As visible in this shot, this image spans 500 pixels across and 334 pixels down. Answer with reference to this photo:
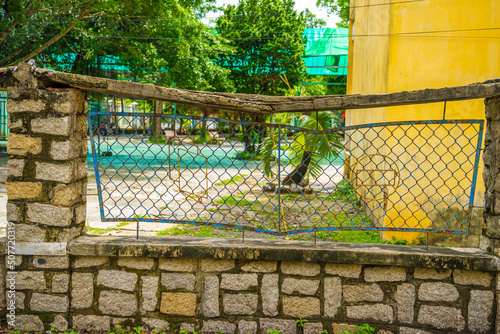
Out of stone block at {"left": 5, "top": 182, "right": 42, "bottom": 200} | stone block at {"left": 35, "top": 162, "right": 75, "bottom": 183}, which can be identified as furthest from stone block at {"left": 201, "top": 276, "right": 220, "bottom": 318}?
stone block at {"left": 5, "top": 182, "right": 42, "bottom": 200}

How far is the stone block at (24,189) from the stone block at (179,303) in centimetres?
120

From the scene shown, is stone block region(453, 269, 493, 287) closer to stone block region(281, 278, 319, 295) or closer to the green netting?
stone block region(281, 278, 319, 295)

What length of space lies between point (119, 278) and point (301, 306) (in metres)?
1.36

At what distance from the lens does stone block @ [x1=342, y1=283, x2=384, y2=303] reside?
2.97 m

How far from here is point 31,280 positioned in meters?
3.08

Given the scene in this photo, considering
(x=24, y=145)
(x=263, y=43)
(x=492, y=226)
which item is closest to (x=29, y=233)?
(x=24, y=145)

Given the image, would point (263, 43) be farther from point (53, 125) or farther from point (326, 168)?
point (53, 125)

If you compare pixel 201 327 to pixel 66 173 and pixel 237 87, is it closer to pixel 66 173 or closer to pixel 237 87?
pixel 66 173

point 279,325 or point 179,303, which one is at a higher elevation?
point 179,303

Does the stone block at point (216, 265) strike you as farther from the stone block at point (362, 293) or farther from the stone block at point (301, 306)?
the stone block at point (362, 293)

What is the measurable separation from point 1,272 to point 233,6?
65.6ft

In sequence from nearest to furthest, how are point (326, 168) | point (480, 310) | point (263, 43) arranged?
1. point (480, 310)
2. point (326, 168)
3. point (263, 43)

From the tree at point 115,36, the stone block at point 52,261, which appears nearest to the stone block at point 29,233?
the stone block at point 52,261

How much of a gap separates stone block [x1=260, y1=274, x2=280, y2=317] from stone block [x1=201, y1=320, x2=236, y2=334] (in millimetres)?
297
